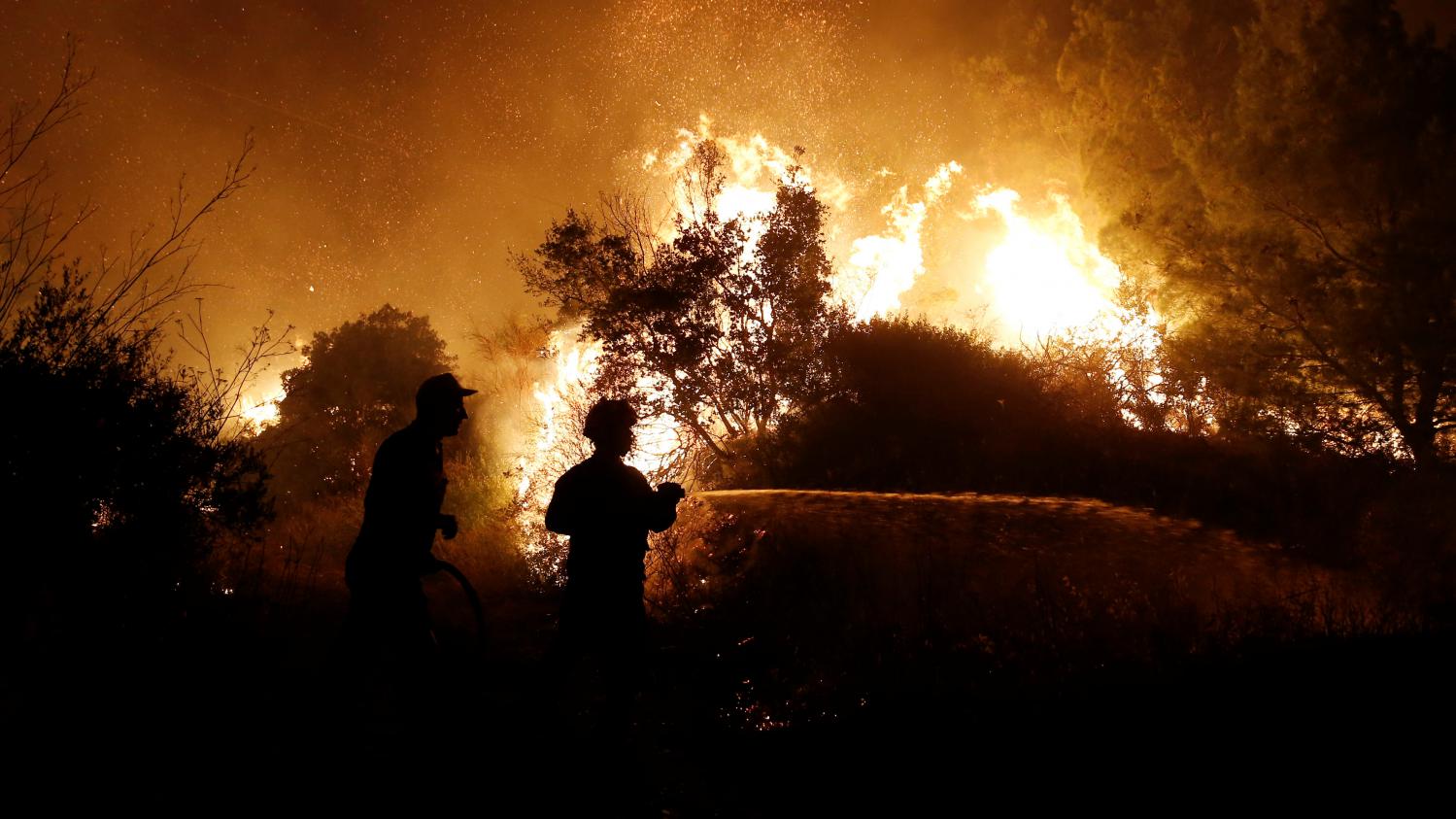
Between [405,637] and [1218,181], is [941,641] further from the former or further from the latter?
[1218,181]

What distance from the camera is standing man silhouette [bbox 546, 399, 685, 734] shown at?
150 inches

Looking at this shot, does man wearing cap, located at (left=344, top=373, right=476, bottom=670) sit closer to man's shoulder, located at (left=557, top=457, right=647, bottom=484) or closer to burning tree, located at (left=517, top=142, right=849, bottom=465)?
man's shoulder, located at (left=557, top=457, right=647, bottom=484)

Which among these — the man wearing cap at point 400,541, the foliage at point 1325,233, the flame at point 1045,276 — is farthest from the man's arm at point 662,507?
the flame at point 1045,276

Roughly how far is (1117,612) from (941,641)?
1.56 meters

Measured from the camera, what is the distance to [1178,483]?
35.0 ft

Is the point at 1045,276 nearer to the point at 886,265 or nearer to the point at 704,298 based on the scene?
the point at 886,265

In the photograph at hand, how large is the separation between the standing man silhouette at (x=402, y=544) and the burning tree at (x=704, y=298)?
31.8ft

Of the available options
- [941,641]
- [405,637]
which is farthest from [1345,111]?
[405,637]

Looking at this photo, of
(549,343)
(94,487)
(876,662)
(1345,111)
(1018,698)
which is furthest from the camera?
(549,343)

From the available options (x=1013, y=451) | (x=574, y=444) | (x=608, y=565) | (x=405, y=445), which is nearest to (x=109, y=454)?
(x=405, y=445)

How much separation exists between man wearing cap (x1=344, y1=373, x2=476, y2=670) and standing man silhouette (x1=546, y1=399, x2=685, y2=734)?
813mm

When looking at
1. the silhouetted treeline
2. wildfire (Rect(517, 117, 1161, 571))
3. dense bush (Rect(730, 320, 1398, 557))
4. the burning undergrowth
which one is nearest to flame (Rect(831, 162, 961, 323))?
wildfire (Rect(517, 117, 1161, 571))

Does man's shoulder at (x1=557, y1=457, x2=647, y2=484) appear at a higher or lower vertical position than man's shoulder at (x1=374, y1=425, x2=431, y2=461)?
lower

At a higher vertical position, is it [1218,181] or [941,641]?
[1218,181]
